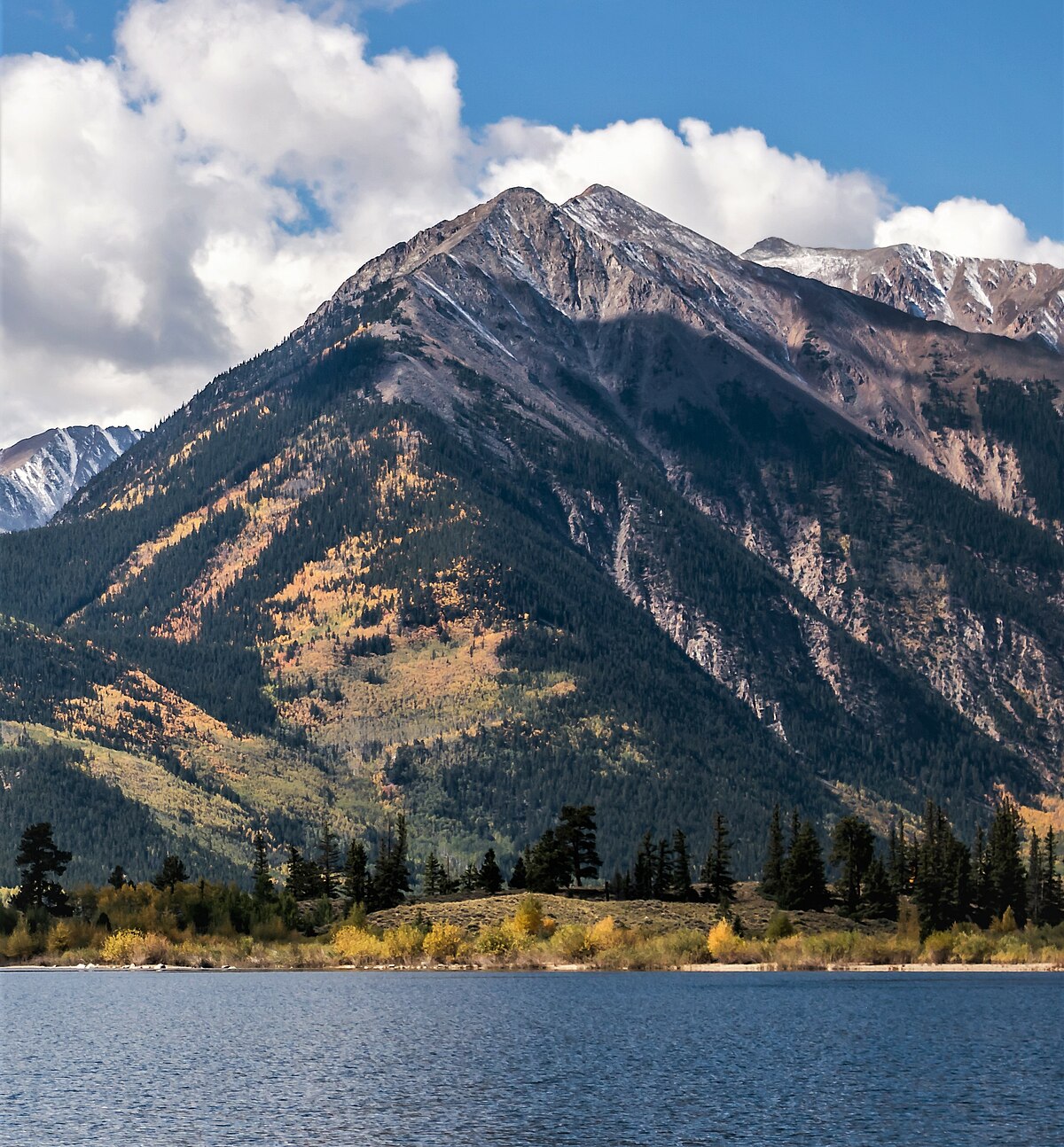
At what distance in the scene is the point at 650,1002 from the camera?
190m

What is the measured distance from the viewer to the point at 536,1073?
126812mm

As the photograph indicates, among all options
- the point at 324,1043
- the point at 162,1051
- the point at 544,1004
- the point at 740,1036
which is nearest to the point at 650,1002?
the point at 544,1004

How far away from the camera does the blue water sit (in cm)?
10125

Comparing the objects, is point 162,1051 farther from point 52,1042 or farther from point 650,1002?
point 650,1002

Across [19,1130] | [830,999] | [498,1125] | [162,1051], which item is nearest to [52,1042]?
[162,1051]

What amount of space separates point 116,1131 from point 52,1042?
2013 inches

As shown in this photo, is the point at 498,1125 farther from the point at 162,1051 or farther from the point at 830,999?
the point at 830,999

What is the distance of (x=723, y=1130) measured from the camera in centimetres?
10056

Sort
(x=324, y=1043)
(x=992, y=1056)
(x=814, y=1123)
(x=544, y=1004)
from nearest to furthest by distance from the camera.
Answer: (x=814, y=1123)
(x=992, y=1056)
(x=324, y=1043)
(x=544, y=1004)

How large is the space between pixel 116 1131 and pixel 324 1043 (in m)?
46.8

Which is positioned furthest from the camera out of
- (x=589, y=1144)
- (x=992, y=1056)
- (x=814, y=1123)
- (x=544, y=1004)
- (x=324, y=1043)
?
(x=544, y=1004)

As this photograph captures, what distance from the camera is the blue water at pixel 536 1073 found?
101 metres

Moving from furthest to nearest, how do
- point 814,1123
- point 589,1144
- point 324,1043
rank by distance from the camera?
point 324,1043
point 814,1123
point 589,1144

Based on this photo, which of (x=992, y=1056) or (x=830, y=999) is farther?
(x=830, y=999)
